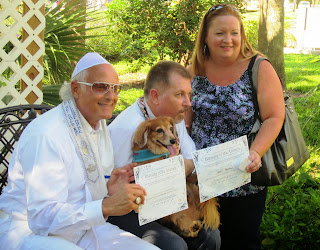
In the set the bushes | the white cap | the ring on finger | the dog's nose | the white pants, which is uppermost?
the white cap

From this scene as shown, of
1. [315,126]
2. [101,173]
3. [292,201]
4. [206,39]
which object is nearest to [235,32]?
[206,39]

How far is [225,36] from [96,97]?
1.14 metres

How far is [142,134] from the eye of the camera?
2.31m

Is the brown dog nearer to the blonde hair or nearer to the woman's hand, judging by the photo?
the woman's hand

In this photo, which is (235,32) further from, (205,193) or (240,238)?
(240,238)

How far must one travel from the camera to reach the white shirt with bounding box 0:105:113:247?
6.26 feet

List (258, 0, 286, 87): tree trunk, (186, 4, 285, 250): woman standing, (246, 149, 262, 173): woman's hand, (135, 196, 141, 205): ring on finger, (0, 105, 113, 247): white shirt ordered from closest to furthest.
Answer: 1. (0, 105, 113, 247): white shirt
2. (135, 196, 141, 205): ring on finger
3. (246, 149, 262, 173): woman's hand
4. (186, 4, 285, 250): woman standing
5. (258, 0, 286, 87): tree trunk

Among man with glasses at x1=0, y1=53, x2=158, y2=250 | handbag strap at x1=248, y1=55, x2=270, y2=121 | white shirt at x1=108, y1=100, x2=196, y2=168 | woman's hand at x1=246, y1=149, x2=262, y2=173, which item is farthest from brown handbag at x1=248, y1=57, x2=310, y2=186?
man with glasses at x1=0, y1=53, x2=158, y2=250

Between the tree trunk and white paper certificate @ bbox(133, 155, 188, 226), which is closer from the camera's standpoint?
white paper certificate @ bbox(133, 155, 188, 226)

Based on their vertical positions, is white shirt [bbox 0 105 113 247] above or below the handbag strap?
below

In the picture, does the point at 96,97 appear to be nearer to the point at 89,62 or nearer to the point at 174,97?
the point at 89,62

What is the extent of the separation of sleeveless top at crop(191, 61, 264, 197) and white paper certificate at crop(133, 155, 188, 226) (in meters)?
0.68

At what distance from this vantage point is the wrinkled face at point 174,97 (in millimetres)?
2428

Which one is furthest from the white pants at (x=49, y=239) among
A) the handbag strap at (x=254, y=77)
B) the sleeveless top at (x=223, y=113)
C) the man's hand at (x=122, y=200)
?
the handbag strap at (x=254, y=77)
